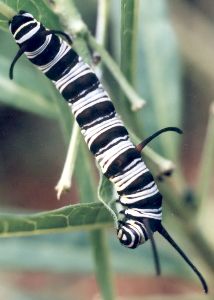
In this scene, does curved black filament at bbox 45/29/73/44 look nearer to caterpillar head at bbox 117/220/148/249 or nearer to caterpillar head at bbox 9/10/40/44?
caterpillar head at bbox 9/10/40/44

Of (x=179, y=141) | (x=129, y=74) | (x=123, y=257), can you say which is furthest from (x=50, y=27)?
(x=123, y=257)

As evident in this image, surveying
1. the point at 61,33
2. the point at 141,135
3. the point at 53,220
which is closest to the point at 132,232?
the point at 53,220

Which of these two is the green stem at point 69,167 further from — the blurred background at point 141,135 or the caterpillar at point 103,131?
the blurred background at point 141,135

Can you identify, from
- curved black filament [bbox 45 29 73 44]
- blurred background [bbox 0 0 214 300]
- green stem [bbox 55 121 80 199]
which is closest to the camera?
green stem [bbox 55 121 80 199]

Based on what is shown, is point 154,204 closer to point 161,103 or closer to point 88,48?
point 88,48

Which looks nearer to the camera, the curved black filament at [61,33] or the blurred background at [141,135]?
the curved black filament at [61,33]

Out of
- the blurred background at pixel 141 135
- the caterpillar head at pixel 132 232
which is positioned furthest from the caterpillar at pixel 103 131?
the blurred background at pixel 141 135

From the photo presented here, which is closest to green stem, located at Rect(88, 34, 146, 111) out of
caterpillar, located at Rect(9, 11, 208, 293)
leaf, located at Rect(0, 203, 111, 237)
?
caterpillar, located at Rect(9, 11, 208, 293)

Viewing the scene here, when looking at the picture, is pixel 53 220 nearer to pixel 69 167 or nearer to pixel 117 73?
pixel 69 167
